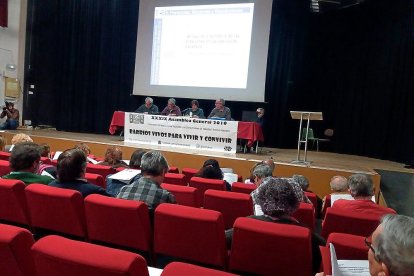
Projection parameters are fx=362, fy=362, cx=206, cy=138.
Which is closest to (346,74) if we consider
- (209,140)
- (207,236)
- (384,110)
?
(384,110)

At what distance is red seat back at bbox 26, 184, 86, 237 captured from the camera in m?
1.98

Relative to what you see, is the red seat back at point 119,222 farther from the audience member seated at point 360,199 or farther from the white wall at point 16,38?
the white wall at point 16,38

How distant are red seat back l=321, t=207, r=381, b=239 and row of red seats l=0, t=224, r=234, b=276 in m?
1.23

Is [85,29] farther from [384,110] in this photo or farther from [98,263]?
[98,263]

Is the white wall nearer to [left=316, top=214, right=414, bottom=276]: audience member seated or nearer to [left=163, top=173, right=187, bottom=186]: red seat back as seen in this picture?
[left=163, top=173, right=187, bottom=186]: red seat back

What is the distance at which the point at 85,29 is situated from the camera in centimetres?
1031

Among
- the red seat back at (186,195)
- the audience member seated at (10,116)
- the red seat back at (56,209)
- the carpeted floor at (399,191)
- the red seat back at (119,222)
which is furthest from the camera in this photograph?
the audience member seated at (10,116)

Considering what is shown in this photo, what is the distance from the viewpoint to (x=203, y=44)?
8.34m

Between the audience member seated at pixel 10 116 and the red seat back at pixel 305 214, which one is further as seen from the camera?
the audience member seated at pixel 10 116

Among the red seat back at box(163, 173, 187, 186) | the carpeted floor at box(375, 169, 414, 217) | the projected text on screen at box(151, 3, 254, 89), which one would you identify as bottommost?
the carpeted floor at box(375, 169, 414, 217)

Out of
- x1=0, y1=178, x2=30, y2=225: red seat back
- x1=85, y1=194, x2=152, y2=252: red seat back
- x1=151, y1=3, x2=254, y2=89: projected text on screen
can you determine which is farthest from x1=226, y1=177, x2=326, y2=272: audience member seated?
x1=151, y1=3, x2=254, y2=89: projected text on screen

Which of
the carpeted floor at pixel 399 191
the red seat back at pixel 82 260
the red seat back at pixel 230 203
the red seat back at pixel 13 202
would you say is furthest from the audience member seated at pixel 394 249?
the carpeted floor at pixel 399 191

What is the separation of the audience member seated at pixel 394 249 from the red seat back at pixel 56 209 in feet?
5.02

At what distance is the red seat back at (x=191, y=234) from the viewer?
5.67ft
